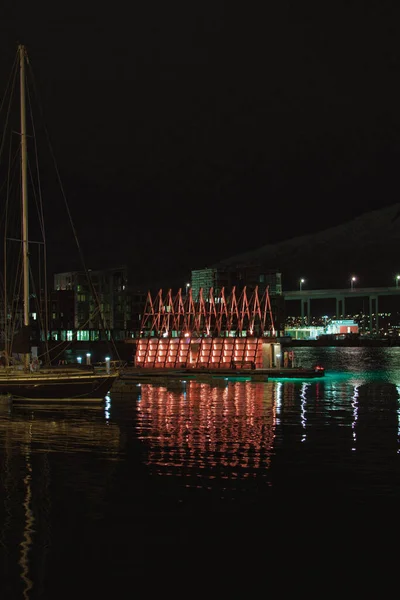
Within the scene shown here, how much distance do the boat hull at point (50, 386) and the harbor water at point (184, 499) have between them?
2.48 m

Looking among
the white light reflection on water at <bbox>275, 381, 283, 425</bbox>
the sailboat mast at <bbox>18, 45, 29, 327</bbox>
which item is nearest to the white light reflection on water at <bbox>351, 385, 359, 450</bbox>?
the white light reflection on water at <bbox>275, 381, 283, 425</bbox>

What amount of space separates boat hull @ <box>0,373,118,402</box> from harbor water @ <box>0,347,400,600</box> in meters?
2.48

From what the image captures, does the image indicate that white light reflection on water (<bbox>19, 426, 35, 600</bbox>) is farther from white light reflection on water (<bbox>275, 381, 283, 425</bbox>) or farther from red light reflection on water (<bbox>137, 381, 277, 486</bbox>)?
white light reflection on water (<bbox>275, 381, 283, 425</bbox>)

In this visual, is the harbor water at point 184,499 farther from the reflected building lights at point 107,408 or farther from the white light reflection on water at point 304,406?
the reflected building lights at point 107,408

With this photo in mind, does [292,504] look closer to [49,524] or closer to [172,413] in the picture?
[49,524]

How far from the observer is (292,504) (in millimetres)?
20266

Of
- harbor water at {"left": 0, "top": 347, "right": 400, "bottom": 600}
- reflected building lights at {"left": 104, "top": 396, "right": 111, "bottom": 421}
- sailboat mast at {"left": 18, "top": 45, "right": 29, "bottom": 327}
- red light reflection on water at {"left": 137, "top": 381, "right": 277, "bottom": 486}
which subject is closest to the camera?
harbor water at {"left": 0, "top": 347, "right": 400, "bottom": 600}

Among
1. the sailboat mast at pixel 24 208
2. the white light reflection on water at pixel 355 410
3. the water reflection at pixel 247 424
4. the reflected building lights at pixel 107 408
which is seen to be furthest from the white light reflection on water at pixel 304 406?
the sailboat mast at pixel 24 208

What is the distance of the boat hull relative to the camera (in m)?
41.1

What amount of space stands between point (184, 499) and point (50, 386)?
21825mm

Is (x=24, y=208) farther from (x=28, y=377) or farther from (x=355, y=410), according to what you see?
(x=355, y=410)

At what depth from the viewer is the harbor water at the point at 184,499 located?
1548 centimetres

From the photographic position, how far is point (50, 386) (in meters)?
41.1

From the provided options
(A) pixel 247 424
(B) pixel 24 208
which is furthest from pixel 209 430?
(B) pixel 24 208
